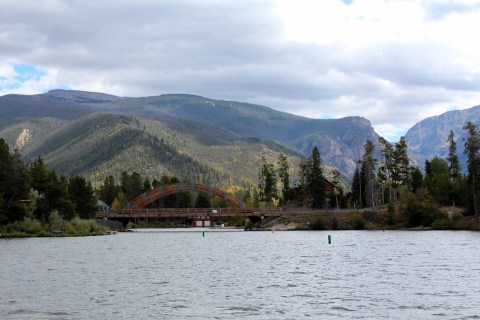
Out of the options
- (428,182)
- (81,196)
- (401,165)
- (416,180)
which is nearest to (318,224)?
(428,182)

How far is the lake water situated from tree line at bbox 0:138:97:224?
49.5 m

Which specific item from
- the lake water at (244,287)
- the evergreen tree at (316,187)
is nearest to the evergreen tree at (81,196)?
the evergreen tree at (316,187)

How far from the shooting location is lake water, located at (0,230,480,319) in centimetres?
3509

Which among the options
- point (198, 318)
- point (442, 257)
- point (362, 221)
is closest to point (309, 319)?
point (198, 318)

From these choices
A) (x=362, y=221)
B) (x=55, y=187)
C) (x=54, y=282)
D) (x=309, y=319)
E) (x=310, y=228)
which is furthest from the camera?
(x=310, y=228)

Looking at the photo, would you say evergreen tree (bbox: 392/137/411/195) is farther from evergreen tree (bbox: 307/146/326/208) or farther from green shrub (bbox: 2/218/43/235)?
green shrub (bbox: 2/218/43/235)

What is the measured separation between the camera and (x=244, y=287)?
45.8 m

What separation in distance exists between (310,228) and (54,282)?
431 ft

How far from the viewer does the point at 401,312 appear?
113 ft

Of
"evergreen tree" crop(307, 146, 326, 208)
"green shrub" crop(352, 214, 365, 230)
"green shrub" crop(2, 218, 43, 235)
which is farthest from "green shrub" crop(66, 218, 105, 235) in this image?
"evergreen tree" crop(307, 146, 326, 208)

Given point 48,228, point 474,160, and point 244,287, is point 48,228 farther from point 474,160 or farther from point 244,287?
point 474,160

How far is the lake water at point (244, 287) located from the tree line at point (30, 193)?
162ft

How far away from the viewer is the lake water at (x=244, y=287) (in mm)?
35094

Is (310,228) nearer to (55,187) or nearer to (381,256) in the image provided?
(55,187)
